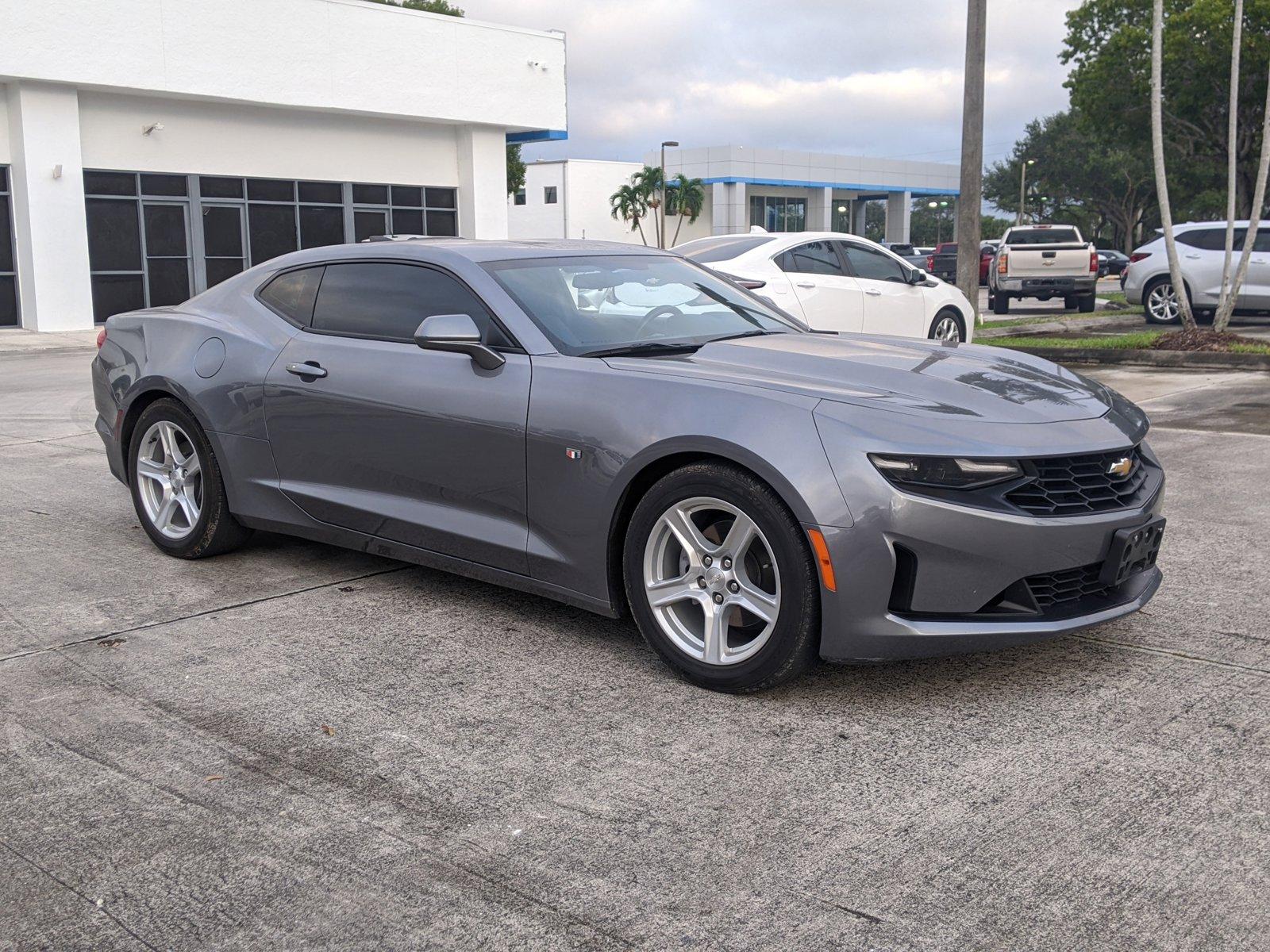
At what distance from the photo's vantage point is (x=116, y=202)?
26219 millimetres

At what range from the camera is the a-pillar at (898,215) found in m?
82.3

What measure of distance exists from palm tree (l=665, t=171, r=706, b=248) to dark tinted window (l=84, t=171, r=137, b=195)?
46.8 metres

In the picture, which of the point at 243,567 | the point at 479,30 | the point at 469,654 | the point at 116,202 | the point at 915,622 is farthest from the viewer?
the point at 479,30

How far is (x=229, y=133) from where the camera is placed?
27.8 meters

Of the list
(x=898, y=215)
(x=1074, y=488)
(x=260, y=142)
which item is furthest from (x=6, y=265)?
(x=898, y=215)

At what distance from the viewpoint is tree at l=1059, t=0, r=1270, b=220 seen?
31984 millimetres

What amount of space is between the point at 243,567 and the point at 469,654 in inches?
69.4

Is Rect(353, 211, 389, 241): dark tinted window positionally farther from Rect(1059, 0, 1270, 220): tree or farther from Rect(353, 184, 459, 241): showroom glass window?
Rect(1059, 0, 1270, 220): tree

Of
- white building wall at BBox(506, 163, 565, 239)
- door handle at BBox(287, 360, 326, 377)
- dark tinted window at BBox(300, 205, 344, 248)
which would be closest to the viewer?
door handle at BBox(287, 360, 326, 377)

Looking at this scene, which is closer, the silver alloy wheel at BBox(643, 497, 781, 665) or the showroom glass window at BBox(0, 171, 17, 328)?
the silver alloy wheel at BBox(643, 497, 781, 665)

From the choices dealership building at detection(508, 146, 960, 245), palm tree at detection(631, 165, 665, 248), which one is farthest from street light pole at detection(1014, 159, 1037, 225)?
palm tree at detection(631, 165, 665, 248)

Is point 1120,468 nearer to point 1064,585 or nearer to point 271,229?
point 1064,585

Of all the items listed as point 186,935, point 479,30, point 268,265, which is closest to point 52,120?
point 479,30

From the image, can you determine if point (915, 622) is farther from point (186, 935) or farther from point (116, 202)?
point (116, 202)
